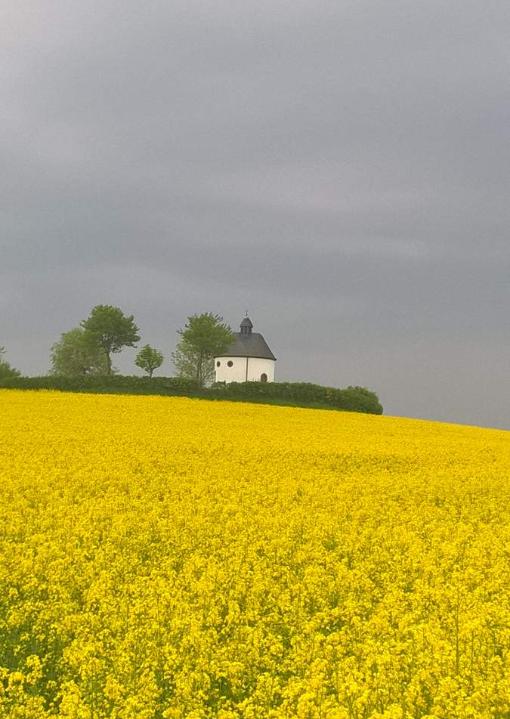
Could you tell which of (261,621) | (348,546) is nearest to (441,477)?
(348,546)

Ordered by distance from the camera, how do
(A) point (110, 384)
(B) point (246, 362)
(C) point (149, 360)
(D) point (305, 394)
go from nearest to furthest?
1. (A) point (110, 384)
2. (D) point (305, 394)
3. (C) point (149, 360)
4. (B) point (246, 362)

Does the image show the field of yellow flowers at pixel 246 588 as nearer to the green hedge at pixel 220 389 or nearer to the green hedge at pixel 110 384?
the green hedge at pixel 110 384

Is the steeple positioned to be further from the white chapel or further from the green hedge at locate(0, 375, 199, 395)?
the green hedge at locate(0, 375, 199, 395)

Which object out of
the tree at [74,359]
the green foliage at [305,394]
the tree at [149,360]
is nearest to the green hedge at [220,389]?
the green foliage at [305,394]

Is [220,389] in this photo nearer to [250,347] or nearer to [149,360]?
[149,360]

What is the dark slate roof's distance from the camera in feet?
287

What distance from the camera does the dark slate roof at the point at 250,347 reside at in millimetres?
87625

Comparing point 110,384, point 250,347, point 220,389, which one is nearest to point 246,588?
point 110,384

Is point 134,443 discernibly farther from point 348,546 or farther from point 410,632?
point 410,632

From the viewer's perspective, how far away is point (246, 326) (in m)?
93.8

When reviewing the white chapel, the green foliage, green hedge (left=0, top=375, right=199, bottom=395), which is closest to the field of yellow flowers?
green hedge (left=0, top=375, right=199, bottom=395)

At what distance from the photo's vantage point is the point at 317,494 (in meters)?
14.0

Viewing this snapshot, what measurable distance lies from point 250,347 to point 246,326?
5675 millimetres

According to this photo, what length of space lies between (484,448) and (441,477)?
9885 millimetres
